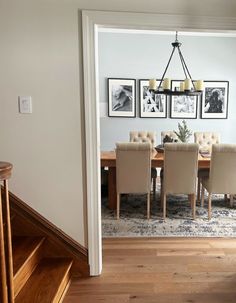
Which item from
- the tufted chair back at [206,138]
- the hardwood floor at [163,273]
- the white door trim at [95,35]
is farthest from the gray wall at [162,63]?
the white door trim at [95,35]

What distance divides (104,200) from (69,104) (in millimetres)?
2568

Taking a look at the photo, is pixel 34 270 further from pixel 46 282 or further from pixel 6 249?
pixel 6 249

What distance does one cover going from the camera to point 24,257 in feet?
6.77

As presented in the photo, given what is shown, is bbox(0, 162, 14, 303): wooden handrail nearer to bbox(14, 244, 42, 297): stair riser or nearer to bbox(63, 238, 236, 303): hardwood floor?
bbox(14, 244, 42, 297): stair riser

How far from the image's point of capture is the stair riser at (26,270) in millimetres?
1899

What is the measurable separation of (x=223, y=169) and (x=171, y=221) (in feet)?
3.10

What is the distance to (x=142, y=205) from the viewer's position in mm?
4293

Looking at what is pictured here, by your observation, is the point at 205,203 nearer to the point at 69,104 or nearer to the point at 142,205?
the point at 142,205

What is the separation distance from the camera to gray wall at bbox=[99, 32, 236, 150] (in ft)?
19.0

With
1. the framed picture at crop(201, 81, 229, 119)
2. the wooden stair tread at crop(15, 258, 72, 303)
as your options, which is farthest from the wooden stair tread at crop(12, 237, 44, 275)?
the framed picture at crop(201, 81, 229, 119)

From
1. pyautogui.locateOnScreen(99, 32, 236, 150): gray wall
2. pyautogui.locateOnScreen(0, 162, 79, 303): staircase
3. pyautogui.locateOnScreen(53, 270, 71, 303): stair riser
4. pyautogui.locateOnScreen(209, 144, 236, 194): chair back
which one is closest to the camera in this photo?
pyautogui.locateOnScreen(0, 162, 79, 303): staircase

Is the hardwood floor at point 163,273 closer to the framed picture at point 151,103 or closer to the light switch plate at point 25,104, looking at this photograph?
the light switch plate at point 25,104

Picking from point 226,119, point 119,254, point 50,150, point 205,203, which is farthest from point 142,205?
point 226,119

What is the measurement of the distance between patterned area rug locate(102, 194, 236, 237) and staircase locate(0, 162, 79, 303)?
1028mm
